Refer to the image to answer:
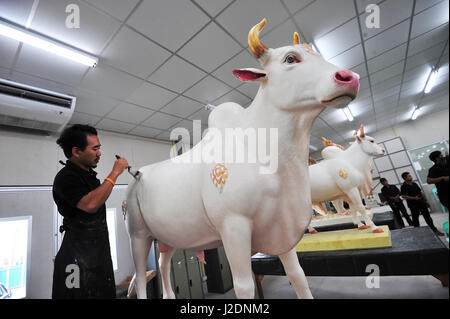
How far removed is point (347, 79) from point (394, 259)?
6.50 ft

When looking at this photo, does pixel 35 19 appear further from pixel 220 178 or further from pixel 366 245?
pixel 366 245

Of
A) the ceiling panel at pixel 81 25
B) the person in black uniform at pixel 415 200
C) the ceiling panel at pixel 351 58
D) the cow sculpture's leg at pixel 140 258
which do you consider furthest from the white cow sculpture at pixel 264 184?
the person in black uniform at pixel 415 200

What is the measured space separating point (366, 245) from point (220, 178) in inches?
85.1

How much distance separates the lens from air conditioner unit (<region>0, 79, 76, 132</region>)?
263 cm

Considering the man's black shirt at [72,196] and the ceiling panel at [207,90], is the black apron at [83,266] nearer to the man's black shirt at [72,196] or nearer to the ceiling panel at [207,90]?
the man's black shirt at [72,196]

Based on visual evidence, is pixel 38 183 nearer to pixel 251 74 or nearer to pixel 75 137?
pixel 75 137

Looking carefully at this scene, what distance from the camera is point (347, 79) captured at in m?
0.57

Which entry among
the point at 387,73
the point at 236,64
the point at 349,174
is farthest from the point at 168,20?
the point at 387,73

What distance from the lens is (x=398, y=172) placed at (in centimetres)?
898

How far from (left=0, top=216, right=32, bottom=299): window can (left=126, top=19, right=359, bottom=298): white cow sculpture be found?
2702 mm

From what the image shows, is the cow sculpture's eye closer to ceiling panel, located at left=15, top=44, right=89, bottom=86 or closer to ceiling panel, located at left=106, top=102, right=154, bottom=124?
ceiling panel, located at left=15, top=44, right=89, bottom=86

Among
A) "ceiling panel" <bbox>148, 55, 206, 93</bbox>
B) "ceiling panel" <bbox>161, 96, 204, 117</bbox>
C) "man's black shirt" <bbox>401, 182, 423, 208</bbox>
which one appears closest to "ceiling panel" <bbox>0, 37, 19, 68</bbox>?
"ceiling panel" <bbox>148, 55, 206, 93</bbox>
